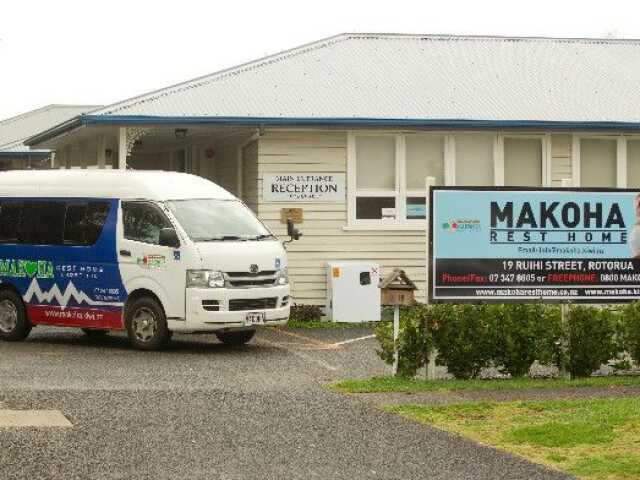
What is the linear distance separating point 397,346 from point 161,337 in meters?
4.14

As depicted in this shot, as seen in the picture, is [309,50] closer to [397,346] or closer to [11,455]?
[397,346]

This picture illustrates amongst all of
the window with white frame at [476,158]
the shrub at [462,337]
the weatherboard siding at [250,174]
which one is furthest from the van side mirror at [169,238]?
the window with white frame at [476,158]

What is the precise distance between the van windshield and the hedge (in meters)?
3.65

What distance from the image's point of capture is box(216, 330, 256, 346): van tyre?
1883 centimetres

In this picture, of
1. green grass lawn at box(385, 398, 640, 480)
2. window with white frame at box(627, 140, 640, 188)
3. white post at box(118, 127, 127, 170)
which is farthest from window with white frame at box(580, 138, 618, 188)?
green grass lawn at box(385, 398, 640, 480)

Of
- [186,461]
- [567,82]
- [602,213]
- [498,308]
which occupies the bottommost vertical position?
[186,461]

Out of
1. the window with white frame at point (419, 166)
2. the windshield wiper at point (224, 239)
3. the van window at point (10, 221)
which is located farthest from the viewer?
the window with white frame at point (419, 166)

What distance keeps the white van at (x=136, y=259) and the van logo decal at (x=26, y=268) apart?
1 centimetres

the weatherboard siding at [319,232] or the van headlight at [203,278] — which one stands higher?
the weatherboard siding at [319,232]

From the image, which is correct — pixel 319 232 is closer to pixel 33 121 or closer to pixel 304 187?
pixel 304 187

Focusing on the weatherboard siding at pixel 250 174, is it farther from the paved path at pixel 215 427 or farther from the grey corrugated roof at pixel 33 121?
the grey corrugated roof at pixel 33 121

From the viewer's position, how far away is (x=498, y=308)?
14.8m

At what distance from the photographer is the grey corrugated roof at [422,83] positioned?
931 inches

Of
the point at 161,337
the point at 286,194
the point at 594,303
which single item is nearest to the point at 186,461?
the point at 594,303
